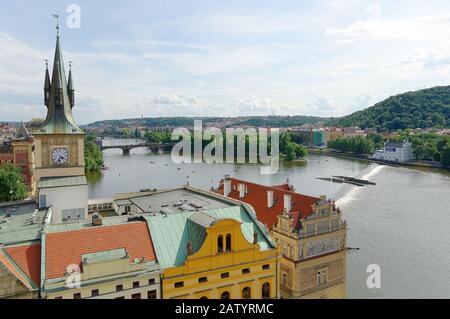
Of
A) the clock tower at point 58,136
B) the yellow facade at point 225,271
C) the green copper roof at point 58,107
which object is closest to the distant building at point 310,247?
the yellow facade at point 225,271

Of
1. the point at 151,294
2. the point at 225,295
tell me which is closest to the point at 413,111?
the point at 225,295

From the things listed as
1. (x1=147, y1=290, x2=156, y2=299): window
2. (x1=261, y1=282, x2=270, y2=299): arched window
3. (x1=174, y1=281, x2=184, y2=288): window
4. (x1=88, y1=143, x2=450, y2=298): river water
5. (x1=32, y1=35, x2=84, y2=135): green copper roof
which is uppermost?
(x1=32, y1=35, x2=84, y2=135): green copper roof

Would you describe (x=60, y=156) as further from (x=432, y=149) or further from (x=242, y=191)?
(x=432, y=149)

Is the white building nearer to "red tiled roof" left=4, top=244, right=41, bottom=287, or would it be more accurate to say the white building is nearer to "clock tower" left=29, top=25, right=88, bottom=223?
"clock tower" left=29, top=25, right=88, bottom=223

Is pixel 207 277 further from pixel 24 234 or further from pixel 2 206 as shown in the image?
pixel 2 206

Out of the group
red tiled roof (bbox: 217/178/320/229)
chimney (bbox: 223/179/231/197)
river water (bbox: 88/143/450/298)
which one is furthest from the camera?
chimney (bbox: 223/179/231/197)

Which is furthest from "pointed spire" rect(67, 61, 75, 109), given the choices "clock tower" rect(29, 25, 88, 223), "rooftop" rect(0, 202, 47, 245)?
"rooftop" rect(0, 202, 47, 245)
